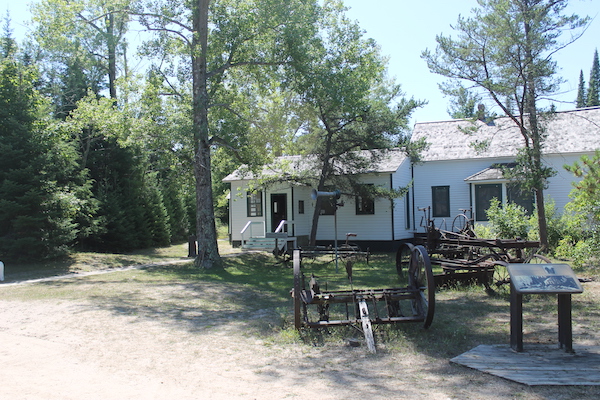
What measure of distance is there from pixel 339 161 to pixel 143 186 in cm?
1037

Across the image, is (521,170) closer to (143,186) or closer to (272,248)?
(272,248)

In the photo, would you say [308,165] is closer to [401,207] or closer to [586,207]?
[401,207]

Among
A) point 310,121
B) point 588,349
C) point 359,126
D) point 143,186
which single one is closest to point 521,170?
point 359,126

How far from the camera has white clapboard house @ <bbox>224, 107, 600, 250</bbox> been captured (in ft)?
69.2

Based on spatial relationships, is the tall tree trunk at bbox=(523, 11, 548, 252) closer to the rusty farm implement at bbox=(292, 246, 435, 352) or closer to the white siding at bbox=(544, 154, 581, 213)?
the white siding at bbox=(544, 154, 581, 213)

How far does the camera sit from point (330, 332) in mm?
7098

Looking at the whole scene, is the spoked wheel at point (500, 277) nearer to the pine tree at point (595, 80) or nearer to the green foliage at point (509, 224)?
the green foliage at point (509, 224)

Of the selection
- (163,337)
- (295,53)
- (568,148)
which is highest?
(295,53)

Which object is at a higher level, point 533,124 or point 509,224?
point 533,124

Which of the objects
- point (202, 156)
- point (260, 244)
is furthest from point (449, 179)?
point (202, 156)

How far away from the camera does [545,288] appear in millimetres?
5664

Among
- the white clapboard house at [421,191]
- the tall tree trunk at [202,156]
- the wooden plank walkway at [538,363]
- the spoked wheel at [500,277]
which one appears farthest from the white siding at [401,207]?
the wooden plank walkway at [538,363]

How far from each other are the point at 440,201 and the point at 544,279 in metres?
18.0

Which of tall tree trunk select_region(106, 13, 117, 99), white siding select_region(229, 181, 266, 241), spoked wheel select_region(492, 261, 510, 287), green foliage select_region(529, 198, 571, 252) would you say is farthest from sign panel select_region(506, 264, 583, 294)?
tall tree trunk select_region(106, 13, 117, 99)
